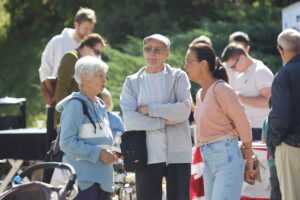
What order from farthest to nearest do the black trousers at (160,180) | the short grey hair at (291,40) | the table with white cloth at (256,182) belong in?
the table with white cloth at (256,182) → the black trousers at (160,180) → the short grey hair at (291,40)

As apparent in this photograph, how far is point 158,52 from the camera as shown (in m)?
6.67

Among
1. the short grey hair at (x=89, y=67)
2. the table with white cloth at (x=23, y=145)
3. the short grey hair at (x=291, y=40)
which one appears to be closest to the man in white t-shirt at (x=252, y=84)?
the short grey hair at (x=291, y=40)

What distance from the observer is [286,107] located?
6.29 metres

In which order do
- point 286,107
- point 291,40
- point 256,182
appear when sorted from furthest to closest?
point 256,182 < point 291,40 < point 286,107

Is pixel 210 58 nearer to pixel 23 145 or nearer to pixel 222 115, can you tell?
pixel 222 115

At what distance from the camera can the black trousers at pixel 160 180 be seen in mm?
6590

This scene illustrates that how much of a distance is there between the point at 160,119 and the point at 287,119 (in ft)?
3.52

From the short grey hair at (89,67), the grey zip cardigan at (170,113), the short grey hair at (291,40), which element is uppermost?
the short grey hair at (291,40)

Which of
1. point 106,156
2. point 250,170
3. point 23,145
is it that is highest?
point 106,156

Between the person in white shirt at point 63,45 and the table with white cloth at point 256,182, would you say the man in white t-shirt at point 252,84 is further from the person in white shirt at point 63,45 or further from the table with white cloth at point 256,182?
the person in white shirt at point 63,45

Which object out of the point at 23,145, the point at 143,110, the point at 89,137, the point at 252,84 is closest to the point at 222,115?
the point at 143,110

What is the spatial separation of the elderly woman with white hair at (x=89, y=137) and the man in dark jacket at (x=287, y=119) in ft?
4.56

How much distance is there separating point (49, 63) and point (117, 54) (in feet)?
15.8

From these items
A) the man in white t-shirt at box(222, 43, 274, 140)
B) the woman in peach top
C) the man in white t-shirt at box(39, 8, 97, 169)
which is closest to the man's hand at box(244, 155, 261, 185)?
the woman in peach top
